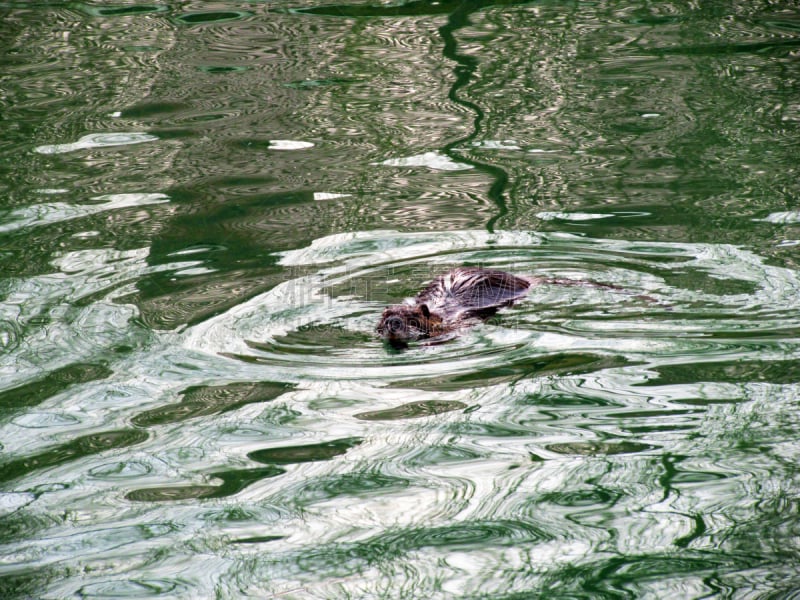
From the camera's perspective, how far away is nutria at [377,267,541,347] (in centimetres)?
507

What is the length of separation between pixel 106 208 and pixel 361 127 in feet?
7.28

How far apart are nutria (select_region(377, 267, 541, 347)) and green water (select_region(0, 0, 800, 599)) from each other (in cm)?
12

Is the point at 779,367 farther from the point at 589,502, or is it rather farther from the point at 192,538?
the point at 192,538

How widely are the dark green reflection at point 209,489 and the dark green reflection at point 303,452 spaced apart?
89mm

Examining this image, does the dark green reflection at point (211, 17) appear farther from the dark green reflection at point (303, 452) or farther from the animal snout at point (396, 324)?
the dark green reflection at point (303, 452)

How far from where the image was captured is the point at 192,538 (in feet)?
11.5

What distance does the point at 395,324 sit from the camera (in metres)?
4.92

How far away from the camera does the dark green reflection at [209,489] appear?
3779 mm

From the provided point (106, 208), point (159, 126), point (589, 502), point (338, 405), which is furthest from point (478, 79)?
point (589, 502)

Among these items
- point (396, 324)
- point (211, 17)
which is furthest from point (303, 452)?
point (211, 17)


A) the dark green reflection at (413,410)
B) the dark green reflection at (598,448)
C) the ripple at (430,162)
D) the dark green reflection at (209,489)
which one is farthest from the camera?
the ripple at (430,162)

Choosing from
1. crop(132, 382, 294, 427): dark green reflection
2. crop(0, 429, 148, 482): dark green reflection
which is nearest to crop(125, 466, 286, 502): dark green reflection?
crop(0, 429, 148, 482): dark green reflection

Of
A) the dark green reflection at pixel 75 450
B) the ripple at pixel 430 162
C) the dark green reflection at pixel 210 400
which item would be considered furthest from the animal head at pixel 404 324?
the ripple at pixel 430 162

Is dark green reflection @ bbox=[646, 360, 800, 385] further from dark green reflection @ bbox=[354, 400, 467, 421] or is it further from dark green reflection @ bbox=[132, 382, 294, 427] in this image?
dark green reflection @ bbox=[132, 382, 294, 427]
